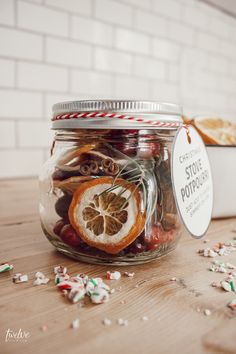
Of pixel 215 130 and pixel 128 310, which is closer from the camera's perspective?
pixel 128 310

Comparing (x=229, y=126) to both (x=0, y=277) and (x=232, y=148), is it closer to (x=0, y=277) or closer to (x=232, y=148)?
(x=232, y=148)

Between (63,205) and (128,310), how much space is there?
0.16 meters

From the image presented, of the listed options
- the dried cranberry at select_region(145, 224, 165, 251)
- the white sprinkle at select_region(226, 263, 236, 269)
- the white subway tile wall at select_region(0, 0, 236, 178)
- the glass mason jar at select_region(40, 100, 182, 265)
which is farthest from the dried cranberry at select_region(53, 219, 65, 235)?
the white subway tile wall at select_region(0, 0, 236, 178)

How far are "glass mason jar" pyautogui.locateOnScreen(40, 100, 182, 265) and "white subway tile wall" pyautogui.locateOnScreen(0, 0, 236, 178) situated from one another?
2.30 feet

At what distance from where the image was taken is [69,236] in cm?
44

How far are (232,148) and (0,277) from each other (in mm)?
453

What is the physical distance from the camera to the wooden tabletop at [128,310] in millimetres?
284

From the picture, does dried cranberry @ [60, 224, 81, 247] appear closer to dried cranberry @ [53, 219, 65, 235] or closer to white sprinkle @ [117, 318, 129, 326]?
dried cranberry @ [53, 219, 65, 235]

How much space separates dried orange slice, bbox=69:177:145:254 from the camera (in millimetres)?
410

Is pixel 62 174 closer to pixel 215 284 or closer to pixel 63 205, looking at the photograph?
pixel 63 205

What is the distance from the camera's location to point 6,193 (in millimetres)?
913

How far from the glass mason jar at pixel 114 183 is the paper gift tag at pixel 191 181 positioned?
0.08 ft

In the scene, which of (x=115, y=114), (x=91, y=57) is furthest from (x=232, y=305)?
(x=91, y=57)

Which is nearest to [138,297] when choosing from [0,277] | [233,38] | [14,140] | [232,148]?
[0,277]
